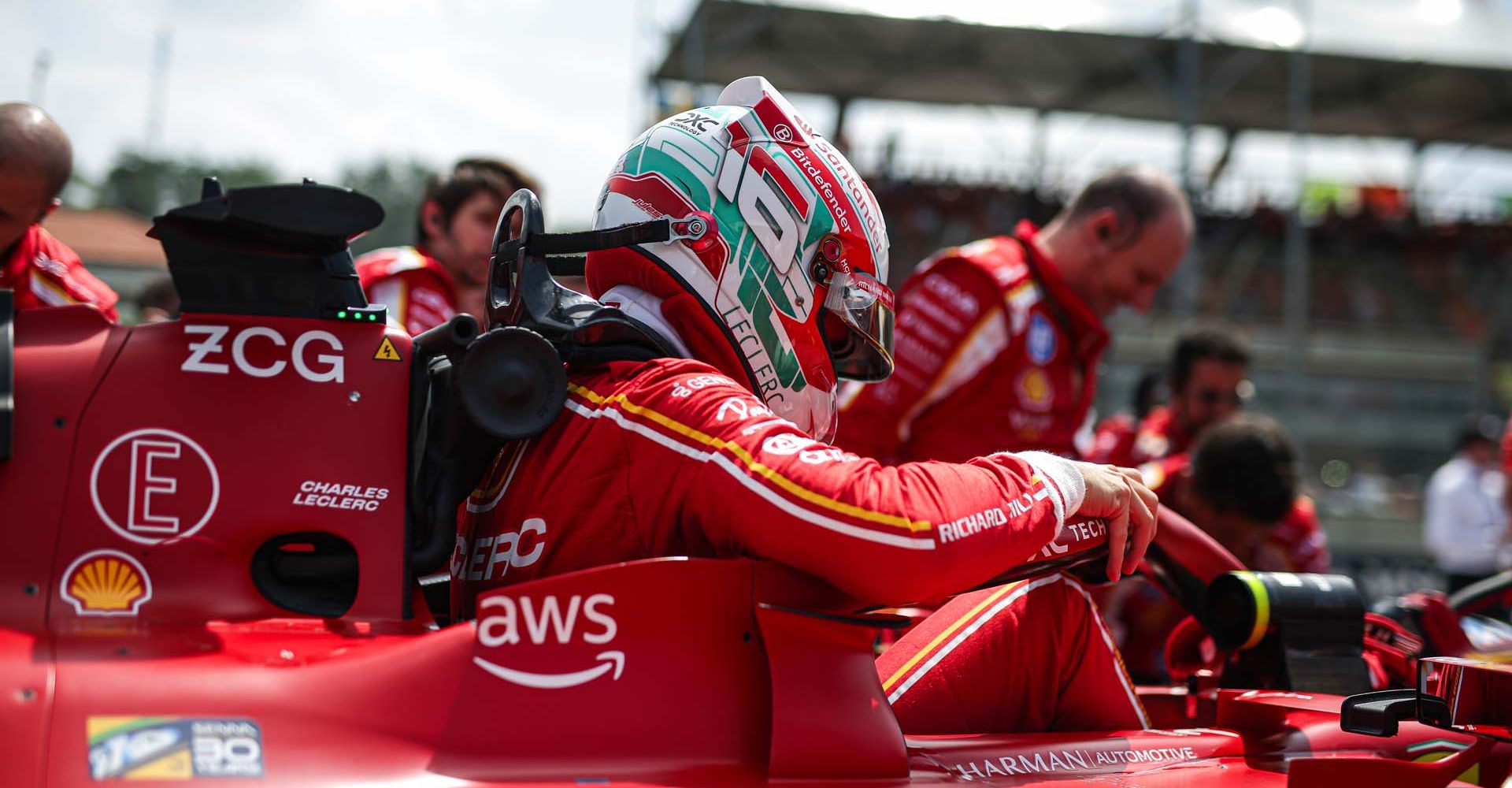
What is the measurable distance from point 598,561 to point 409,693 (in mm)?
389

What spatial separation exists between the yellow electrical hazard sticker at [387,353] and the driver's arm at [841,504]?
0.36 metres

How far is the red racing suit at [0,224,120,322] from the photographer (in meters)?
3.94

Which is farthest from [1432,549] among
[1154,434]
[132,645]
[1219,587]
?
[132,645]

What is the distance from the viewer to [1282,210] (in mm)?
18156

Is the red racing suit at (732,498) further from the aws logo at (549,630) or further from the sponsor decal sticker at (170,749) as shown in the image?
the sponsor decal sticker at (170,749)

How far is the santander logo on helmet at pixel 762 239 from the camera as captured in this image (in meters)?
2.21

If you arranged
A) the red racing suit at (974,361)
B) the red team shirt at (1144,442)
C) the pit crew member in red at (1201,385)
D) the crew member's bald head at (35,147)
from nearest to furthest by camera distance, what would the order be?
the crew member's bald head at (35,147), the red racing suit at (974,361), the pit crew member in red at (1201,385), the red team shirt at (1144,442)

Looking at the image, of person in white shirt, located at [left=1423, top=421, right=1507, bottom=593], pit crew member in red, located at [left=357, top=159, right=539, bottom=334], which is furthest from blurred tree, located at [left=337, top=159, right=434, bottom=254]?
person in white shirt, located at [left=1423, top=421, right=1507, bottom=593]

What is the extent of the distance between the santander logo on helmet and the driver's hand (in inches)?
21.3

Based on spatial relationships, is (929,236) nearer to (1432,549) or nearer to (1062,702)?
(1432,549)

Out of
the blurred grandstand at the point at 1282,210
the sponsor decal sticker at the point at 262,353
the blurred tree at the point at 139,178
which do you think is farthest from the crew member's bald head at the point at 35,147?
the blurred tree at the point at 139,178

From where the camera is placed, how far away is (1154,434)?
253 inches

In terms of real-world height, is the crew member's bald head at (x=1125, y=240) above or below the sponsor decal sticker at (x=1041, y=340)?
above

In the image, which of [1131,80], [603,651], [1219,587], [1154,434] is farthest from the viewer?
[1131,80]
